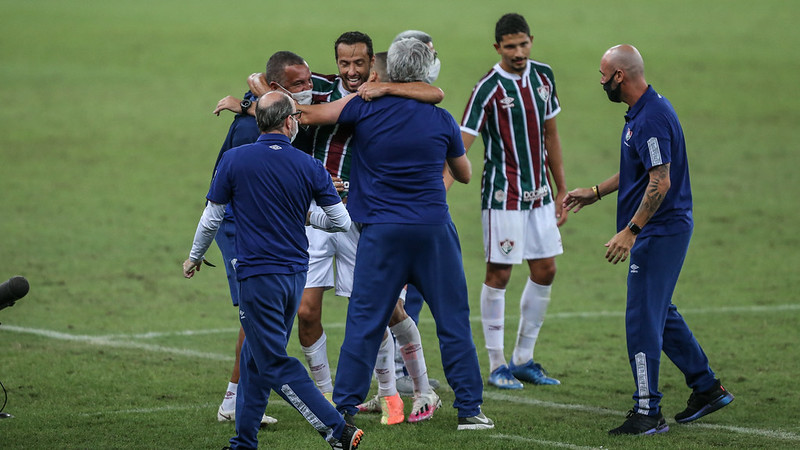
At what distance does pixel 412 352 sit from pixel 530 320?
1881mm

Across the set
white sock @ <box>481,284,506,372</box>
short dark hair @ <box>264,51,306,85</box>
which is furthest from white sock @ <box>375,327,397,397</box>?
short dark hair @ <box>264,51,306,85</box>

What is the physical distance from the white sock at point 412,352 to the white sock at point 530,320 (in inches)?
67.2

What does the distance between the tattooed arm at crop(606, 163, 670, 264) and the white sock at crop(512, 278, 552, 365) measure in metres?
A: 2.34

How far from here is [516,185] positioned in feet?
30.8

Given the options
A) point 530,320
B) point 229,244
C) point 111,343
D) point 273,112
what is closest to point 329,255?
point 229,244

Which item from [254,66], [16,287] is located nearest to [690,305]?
[16,287]

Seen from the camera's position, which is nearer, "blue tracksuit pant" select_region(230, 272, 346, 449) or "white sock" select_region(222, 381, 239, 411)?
"blue tracksuit pant" select_region(230, 272, 346, 449)

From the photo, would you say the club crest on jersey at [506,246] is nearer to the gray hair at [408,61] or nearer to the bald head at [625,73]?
the bald head at [625,73]

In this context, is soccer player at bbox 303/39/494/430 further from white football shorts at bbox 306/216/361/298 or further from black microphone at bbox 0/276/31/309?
black microphone at bbox 0/276/31/309

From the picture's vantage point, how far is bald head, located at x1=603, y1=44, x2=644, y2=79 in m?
7.41

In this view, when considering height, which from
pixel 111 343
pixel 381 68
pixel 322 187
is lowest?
pixel 111 343

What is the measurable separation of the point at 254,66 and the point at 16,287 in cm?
2459

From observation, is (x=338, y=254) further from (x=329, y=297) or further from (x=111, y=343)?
(x=329, y=297)

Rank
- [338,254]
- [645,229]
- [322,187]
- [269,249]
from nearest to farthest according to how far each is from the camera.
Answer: [269,249]
[322,187]
[645,229]
[338,254]
